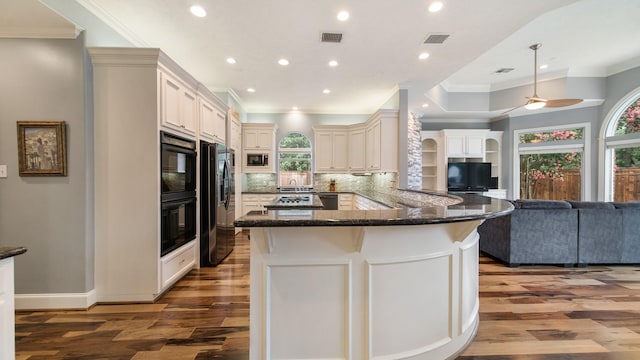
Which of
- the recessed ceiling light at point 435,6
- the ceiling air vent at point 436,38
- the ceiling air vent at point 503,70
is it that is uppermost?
the ceiling air vent at point 503,70

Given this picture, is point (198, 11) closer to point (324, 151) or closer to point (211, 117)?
point (211, 117)

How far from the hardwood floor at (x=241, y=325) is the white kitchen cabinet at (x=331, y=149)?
3.86 metres

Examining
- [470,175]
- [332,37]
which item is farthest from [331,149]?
[332,37]

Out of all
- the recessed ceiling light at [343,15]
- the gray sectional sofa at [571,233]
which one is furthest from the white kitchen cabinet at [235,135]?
the gray sectional sofa at [571,233]

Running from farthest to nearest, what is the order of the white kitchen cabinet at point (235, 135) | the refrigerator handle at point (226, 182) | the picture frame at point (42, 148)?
the white kitchen cabinet at point (235, 135), the refrigerator handle at point (226, 182), the picture frame at point (42, 148)

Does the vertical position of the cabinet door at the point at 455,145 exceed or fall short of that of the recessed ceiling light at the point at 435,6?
it falls short

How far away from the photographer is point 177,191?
122 inches

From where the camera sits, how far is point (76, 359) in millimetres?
1835

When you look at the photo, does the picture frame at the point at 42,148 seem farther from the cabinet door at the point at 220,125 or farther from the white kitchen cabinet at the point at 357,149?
the white kitchen cabinet at the point at 357,149

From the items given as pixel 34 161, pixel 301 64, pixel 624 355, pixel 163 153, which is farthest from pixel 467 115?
pixel 34 161

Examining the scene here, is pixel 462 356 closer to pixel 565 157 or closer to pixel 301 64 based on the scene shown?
pixel 301 64

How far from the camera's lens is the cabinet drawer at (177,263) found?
281 centimetres

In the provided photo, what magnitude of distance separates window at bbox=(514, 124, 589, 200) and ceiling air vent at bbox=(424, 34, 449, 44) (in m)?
4.84

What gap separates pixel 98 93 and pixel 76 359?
2.21 metres
